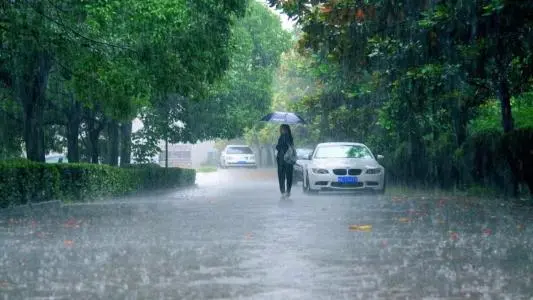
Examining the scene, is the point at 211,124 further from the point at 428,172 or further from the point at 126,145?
the point at 428,172

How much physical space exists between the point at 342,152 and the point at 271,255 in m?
16.8

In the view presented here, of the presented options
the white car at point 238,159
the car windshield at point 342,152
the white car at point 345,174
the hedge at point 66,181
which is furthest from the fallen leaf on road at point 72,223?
the white car at point 238,159

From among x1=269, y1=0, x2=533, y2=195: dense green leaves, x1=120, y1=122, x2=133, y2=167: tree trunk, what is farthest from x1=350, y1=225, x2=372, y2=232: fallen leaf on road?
x1=120, y1=122, x2=133, y2=167: tree trunk

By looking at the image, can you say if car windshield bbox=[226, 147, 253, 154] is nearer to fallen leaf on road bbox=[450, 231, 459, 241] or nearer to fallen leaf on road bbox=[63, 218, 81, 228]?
fallen leaf on road bbox=[63, 218, 81, 228]

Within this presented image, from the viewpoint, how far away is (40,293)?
7395 mm

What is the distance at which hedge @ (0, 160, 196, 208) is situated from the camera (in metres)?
18.8

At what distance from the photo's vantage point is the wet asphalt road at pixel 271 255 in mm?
7453

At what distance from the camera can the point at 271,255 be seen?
9.77m

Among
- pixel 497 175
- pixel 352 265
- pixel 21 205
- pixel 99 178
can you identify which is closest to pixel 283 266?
pixel 352 265

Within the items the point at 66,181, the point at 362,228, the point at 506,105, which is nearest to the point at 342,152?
the point at 506,105

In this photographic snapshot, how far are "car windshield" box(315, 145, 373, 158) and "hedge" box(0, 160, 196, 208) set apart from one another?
628cm

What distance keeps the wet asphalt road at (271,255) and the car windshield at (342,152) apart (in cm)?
959

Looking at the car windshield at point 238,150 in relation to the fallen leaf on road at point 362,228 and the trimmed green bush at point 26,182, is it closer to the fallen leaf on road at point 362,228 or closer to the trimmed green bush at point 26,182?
the trimmed green bush at point 26,182

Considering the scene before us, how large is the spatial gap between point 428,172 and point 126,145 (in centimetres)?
1332
